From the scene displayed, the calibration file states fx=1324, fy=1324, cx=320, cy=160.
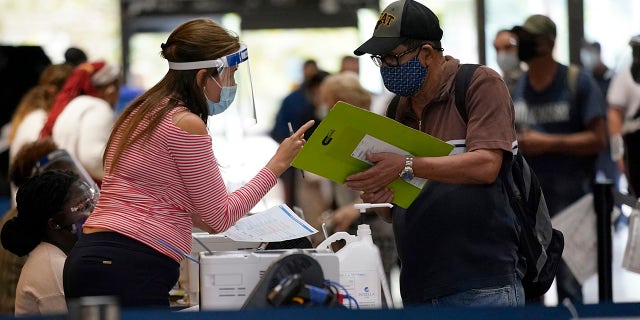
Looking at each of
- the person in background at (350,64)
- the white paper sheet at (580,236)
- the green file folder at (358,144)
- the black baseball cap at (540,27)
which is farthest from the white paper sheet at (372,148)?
the person in background at (350,64)

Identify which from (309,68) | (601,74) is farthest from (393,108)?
(601,74)

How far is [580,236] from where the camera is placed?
7.73 meters

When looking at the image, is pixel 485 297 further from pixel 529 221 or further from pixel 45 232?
pixel 45 232

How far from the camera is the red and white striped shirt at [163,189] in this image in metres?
4.17

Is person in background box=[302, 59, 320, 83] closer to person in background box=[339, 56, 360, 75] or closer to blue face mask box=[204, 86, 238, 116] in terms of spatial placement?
person in background box=[339, 56, 360, 75]

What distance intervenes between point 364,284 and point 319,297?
84 cm

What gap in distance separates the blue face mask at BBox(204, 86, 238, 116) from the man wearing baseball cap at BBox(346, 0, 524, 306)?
47 cm

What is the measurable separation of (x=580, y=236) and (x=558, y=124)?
684mm

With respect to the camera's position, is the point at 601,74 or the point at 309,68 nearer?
the point at 309,68

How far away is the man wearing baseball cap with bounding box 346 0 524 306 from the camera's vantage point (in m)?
4.28

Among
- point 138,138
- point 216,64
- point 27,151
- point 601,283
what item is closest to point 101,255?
point 138,138

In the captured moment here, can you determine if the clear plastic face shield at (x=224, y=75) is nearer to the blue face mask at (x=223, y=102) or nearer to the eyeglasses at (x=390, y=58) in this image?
the blue face mask at (x=223, y=102)

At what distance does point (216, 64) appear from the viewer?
4.40 meters

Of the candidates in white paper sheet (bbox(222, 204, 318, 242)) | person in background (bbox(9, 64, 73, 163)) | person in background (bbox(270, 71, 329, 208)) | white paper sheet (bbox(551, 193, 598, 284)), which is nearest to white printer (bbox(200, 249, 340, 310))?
white paper sheet (bbox(222, 204, 318, 242))
